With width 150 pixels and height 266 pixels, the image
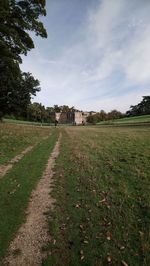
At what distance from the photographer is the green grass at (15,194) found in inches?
211

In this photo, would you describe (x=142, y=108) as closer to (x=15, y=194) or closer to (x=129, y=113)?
(x=129, y=113)

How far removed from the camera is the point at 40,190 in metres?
8.08

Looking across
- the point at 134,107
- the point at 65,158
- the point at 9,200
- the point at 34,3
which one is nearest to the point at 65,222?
the point at 9,200

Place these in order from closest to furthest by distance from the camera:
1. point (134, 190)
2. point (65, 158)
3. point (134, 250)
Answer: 1. point (134, 250)
2. point (134, 190)
3. point (65, 158)

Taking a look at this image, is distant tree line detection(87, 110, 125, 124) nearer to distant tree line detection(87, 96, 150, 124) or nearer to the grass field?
distant tree line detection(87, 96, 150, 124)

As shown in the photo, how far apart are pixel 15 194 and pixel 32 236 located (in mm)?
2597

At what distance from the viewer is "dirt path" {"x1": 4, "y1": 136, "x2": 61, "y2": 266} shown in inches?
174

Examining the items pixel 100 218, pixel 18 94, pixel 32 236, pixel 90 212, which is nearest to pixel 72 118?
pixel 18 94

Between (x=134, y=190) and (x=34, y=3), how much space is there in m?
17.0

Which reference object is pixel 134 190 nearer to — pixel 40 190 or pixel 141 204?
pixel 141 204

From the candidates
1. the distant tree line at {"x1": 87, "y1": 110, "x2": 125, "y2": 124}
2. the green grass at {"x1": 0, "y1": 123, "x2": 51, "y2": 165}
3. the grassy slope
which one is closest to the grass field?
the grassy slope

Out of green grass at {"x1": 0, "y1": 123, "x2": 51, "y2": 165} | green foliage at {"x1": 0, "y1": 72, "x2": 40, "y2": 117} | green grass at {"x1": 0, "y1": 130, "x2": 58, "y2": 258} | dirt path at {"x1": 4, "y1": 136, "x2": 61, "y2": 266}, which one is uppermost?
green foliage at {"x1": 0, "y1": 72, "x2": 40, "y2": 117}

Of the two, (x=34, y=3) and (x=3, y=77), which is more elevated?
(x=34, y=3)

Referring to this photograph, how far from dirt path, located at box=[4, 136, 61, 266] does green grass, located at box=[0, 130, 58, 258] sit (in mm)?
158
